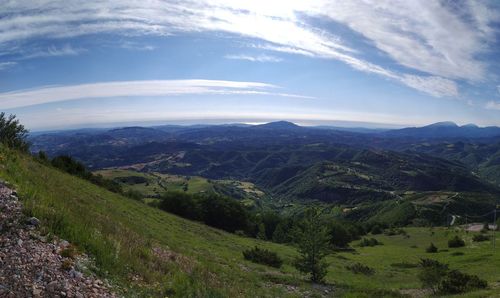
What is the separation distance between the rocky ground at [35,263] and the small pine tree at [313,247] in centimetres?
2019

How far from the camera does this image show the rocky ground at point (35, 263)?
835 cm

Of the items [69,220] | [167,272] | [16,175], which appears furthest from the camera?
[16,175]

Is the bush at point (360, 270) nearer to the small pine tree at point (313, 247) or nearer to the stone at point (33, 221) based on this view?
the small pine tree at point (313, 247)

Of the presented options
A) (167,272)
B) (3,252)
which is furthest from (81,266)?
(167,272)

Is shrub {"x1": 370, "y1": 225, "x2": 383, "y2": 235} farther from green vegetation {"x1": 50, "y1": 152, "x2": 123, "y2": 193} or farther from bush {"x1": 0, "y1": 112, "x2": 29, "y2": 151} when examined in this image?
bush {"x1": 0, "y1": 112, "x2": 29, "y2": 151}

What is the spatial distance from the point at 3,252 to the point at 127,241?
6.20 meters

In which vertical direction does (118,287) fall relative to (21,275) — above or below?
below

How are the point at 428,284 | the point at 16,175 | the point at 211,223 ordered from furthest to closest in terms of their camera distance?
the point at 211,223
the point at 428,284
the point at 16,175

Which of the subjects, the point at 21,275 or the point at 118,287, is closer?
the point at 21,275

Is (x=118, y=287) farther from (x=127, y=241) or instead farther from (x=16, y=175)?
(x=16, y=175)

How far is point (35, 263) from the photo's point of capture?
9.18 m

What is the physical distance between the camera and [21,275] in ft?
28.1

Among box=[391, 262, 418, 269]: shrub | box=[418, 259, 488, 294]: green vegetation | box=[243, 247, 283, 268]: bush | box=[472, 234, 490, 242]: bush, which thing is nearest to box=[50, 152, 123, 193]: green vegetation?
box=[243, 247, 283, 268]: bush

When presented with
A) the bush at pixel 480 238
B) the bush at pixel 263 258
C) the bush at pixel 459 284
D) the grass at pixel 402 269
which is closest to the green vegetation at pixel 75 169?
the bush at pixel 263 258
